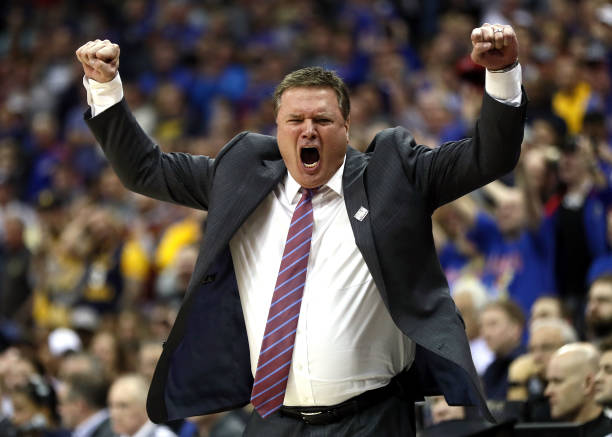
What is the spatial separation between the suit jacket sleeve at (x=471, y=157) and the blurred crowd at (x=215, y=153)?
70.1 inches

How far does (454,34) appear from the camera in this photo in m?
10.5

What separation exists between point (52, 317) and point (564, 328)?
5273mm

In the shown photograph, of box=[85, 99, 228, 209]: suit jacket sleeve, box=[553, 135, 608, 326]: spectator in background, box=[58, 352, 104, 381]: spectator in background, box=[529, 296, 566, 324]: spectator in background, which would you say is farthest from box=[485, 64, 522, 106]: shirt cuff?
box=[58, 352, 104, 381]: spectator in background

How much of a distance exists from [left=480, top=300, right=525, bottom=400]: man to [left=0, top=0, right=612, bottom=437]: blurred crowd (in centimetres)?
1

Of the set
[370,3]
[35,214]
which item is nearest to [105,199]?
[35,214]

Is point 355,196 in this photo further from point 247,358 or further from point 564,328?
point 564,328

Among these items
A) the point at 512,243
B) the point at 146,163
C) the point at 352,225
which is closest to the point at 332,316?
the point at 352,225

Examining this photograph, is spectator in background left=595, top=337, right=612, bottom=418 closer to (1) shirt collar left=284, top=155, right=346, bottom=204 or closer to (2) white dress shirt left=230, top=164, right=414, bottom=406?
(2) white dress shirt left=230, top=164, right=414, bottom=406

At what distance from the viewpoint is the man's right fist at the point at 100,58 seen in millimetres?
3464

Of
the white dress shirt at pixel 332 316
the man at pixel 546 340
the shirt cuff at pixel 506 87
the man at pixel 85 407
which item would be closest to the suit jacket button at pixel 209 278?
the white dress shirt at pixel 332 316

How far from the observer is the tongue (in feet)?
11.5

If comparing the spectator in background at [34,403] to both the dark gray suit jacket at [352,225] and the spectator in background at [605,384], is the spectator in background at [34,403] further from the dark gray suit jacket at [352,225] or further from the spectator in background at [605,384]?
the spectator in background at [605,384]

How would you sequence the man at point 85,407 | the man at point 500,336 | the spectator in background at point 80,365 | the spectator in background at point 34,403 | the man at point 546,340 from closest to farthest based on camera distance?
the man at point 546,340, the man at point 500,336, the man at point 85,407, the spectator in background at point 34,403, the spectator in background at point 80,365

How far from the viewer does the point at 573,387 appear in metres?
4.97
